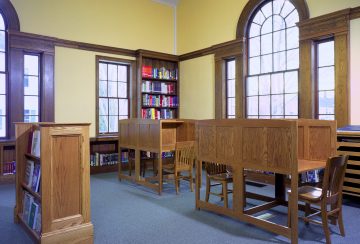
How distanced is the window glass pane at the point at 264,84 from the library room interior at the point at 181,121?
0.09ft

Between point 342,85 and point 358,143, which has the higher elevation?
point 342,85

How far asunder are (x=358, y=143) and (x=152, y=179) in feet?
10.5

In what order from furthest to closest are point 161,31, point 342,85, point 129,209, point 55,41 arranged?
point 161,31 → point 55,41 → point 342,85 → point 129,209

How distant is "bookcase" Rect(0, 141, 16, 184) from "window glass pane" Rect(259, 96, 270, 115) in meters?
4.70

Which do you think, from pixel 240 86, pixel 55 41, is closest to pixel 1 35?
pixel 55 41

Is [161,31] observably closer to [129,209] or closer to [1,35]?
[1,35]

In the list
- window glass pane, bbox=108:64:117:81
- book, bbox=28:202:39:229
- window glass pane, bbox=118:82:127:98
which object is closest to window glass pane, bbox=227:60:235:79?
window glass pane, bbox=118:82:127:98

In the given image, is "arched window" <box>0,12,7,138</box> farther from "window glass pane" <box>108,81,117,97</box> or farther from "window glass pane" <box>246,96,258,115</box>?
"window glass pane" <box>246,96,258,115</box>

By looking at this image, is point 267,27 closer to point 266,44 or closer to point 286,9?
point 266,44

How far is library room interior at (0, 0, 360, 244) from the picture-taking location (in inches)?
112

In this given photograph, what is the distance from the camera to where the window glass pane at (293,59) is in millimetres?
5289

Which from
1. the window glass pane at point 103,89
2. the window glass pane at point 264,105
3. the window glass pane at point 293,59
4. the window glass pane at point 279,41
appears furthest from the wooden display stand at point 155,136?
the window glass pane at point 279,41

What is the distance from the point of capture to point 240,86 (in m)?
6.14

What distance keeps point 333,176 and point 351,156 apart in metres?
1.58
